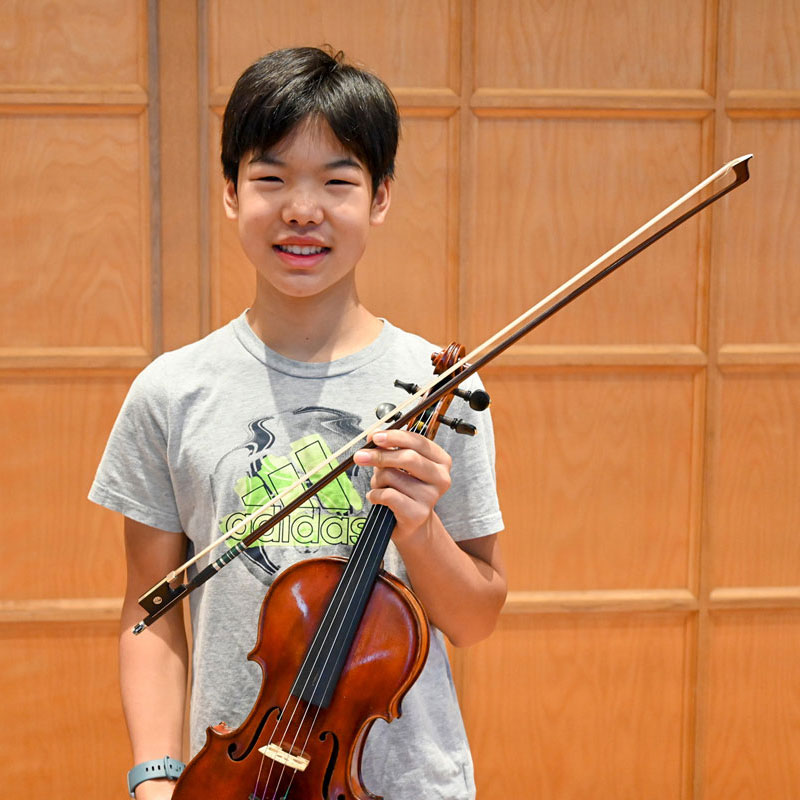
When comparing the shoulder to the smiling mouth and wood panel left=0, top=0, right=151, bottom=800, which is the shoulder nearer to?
the smiling mouth

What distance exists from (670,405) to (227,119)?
3.99 feet

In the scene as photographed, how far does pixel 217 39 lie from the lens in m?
1.88

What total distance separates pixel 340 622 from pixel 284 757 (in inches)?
5.9

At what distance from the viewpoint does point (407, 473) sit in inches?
40.5

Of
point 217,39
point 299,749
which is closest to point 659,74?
point 217,39

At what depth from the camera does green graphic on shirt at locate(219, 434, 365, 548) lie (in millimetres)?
1133

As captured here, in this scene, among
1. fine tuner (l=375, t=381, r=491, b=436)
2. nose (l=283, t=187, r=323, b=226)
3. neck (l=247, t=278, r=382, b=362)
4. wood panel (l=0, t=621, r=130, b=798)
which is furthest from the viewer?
wood panel (l=0, t=621, r=130, b=798)

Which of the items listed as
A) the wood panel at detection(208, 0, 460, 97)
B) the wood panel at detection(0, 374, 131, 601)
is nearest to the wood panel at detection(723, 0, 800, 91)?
the wood panel at detection(208, 0, 460, 97)

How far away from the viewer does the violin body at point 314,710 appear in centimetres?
101

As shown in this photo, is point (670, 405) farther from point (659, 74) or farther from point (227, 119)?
point (227, 119)

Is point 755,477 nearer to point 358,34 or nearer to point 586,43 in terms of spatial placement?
point 586,43

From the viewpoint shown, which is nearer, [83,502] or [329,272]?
[329,272]

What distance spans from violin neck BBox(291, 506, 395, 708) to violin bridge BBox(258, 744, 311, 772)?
2.2 inches

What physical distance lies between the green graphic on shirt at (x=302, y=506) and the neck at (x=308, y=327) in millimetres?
117
